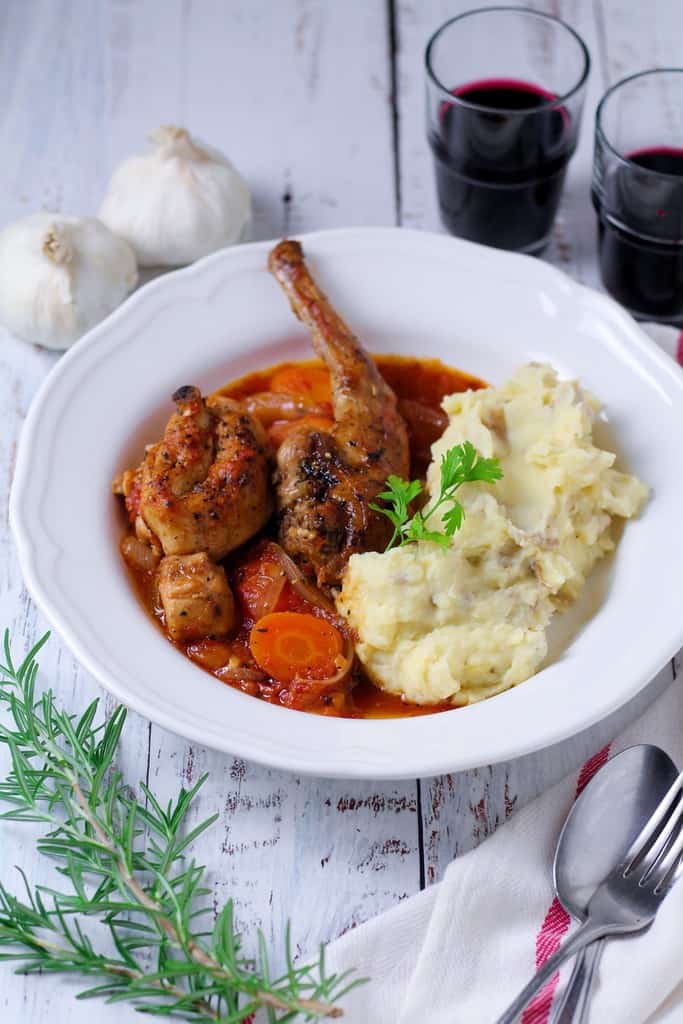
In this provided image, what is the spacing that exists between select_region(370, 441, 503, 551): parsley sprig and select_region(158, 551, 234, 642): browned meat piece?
655 mm

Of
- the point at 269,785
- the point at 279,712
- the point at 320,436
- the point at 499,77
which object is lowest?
the point at 269,785

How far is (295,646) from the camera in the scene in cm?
444

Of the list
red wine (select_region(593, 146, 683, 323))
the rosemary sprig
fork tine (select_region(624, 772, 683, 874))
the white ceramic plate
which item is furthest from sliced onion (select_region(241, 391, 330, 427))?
fork tine (select_region(624, 772, 683, 874))

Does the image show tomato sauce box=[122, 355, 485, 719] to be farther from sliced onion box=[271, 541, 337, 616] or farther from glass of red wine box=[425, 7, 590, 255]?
glass of red wine box=[425, 7, 590, 255]

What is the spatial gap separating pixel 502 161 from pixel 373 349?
111cm

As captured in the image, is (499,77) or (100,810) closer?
(100,810)

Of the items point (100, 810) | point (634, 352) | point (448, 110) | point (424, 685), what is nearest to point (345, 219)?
point (448, 110)

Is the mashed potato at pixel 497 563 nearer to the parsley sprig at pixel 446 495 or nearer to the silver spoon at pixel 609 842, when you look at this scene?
the parsley sprig at pixel 446 495

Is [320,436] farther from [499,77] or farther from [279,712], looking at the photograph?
[499,77]

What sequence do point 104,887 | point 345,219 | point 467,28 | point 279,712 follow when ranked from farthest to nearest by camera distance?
point 345,219, point 467,28, point 279,712, point 104,887

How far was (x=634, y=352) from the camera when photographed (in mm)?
5070

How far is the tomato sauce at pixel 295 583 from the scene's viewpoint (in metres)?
4.36

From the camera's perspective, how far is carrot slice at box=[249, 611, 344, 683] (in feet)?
14.5

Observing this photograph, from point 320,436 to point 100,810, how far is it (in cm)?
169
